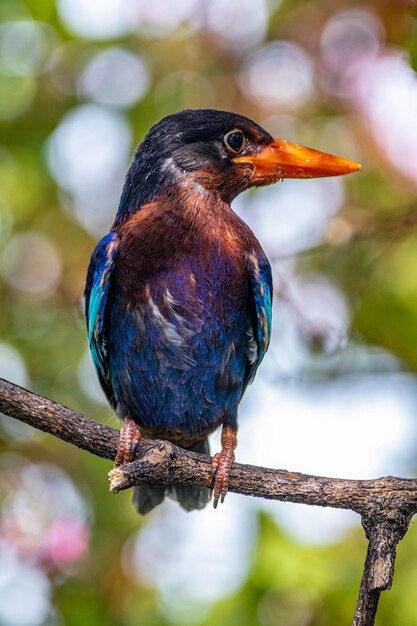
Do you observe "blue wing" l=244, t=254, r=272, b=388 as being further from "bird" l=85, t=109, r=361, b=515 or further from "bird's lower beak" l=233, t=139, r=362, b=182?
"bird's lower beak" l=233, t=139, r=362, b=182

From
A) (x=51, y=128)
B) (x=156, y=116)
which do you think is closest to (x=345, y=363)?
(x=156, y=116)

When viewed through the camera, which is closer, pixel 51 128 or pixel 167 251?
pixel 167 251

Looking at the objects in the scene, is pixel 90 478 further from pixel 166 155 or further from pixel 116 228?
pixel 166 155

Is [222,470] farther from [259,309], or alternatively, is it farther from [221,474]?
[259,309]

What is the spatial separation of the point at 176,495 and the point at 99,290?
3.90 feet

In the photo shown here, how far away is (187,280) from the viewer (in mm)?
4332

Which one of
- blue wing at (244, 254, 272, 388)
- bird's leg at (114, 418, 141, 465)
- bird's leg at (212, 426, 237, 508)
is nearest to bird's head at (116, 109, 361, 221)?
blue wing at (244, 254, 272, 388)

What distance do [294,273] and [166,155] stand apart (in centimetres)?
116

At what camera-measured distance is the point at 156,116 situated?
578 centimetres

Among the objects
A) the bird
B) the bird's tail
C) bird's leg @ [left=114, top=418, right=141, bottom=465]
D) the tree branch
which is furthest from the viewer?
the bird's tail

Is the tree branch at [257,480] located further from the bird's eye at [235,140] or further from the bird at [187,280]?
the bird's eye at [235,140]

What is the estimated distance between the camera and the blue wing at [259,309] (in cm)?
447

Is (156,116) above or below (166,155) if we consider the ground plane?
above

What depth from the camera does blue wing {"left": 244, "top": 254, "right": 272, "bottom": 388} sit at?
4.47 m
